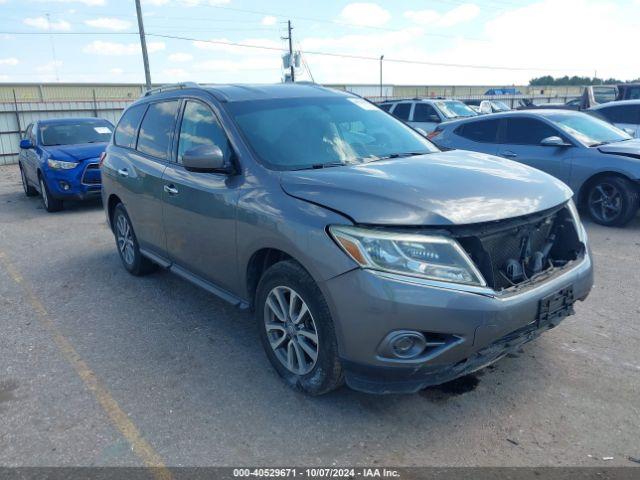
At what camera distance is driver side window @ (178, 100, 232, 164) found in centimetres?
381

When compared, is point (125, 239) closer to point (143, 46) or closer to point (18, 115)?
point (18, 115)

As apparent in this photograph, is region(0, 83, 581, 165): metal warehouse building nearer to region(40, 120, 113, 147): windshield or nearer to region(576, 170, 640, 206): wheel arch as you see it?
region(40, 120, 113, 147): windshield

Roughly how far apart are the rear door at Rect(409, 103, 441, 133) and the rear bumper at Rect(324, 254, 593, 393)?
1184cm

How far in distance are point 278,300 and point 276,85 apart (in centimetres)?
211

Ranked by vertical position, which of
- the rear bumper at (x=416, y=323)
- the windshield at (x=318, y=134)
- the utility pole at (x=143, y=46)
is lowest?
the rear bumper at (x=416, y=323)

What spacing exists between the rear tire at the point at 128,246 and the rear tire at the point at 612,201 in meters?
6.00

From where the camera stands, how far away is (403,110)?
49.0ft

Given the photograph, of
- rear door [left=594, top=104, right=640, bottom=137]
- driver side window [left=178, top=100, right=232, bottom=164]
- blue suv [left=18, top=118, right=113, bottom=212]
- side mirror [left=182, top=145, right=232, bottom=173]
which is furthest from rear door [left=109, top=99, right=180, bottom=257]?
rear door [left=594, top=104, right=640, bottom=137]

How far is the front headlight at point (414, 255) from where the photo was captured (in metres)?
2.67

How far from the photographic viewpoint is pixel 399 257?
268cm

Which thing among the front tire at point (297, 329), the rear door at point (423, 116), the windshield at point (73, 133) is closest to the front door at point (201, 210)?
the front tire at point (297, 329)

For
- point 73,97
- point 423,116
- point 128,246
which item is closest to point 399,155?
point 128,246

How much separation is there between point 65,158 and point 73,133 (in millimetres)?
1363

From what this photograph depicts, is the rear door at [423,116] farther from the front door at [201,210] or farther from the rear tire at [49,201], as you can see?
the front door at [201,210]
